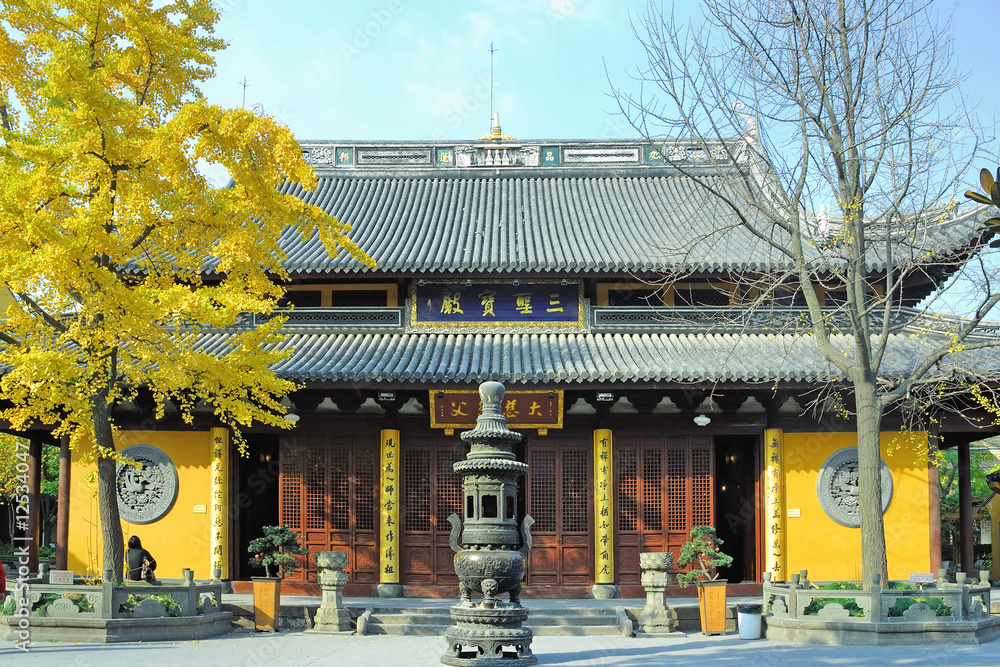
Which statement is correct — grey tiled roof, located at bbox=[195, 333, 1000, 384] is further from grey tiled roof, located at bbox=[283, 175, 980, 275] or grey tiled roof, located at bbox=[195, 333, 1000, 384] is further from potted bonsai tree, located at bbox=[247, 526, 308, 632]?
potted bonsai tree, located at bbox=[247, 526, 308, 632]

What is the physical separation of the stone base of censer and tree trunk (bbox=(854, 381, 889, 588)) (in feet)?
14.1

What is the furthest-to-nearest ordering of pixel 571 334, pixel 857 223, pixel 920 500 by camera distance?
pixel 571 334, pixel 920 500, pixel 857 223

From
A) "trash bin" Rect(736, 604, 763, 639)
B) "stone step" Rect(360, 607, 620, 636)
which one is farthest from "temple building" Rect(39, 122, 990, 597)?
"trash bin" Rect(736, 604, 763, 639)

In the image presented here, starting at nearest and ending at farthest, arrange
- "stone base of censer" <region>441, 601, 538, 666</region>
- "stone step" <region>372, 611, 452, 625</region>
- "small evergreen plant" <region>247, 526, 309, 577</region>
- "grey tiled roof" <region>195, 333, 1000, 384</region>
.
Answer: "stone base of censer" <region>441, 601, 538, 666</region> < "stone step" <region>372, 611, 452, 625</region> < "small evergreen plant" <region>247, 526, 309, 577</region> < "grey tiled roof" <region>195, 333, 1000, 384</region>

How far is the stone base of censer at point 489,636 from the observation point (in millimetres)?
9016

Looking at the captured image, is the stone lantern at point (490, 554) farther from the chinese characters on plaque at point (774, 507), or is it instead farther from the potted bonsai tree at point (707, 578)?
the chinese characters on plaque at point (774, 507)

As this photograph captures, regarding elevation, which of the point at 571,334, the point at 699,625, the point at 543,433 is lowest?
the point at 699,625

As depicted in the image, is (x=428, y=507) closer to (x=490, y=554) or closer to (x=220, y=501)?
(x=220, y=501)

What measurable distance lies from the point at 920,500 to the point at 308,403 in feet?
32.1

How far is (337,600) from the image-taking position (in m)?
12.2

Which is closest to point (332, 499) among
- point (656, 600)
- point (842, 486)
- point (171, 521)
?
point (171, 521)

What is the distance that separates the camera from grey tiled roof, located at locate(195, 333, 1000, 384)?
539 inches

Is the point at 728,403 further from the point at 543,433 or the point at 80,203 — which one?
the point at 80,203

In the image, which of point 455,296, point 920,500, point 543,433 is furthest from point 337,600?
point 920,500
